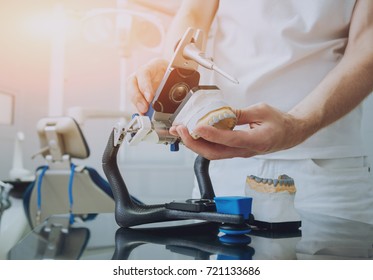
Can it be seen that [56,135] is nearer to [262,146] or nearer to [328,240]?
[262,146]

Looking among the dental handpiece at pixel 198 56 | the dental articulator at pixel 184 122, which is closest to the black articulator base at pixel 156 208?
the dental articulator at pixel 184 122

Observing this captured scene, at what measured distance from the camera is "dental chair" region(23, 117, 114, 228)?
0.97 meters

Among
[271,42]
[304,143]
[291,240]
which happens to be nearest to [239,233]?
[291,240]

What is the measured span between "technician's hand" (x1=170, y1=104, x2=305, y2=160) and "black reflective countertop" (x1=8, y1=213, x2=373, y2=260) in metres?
0.10

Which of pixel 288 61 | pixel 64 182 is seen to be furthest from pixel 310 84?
pixel 64 182

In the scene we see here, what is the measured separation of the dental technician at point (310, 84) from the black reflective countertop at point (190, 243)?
139 mm

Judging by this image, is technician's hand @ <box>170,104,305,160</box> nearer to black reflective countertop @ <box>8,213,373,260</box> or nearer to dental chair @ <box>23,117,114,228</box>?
black reflective countertop @ <box>8,213,373,260</box>

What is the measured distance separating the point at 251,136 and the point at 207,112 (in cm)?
9

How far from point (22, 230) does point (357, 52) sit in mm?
785

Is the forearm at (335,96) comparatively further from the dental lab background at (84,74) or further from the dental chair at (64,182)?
the dental chair at (64,182)

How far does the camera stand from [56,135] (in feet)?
3.20

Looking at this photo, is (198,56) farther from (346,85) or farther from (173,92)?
(346,85)

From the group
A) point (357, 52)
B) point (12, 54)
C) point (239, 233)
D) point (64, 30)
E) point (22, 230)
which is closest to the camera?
point (239, 233)

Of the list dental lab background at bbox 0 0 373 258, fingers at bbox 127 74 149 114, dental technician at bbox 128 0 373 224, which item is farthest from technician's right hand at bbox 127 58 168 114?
dental lab background at bbox 0 0 373 258
